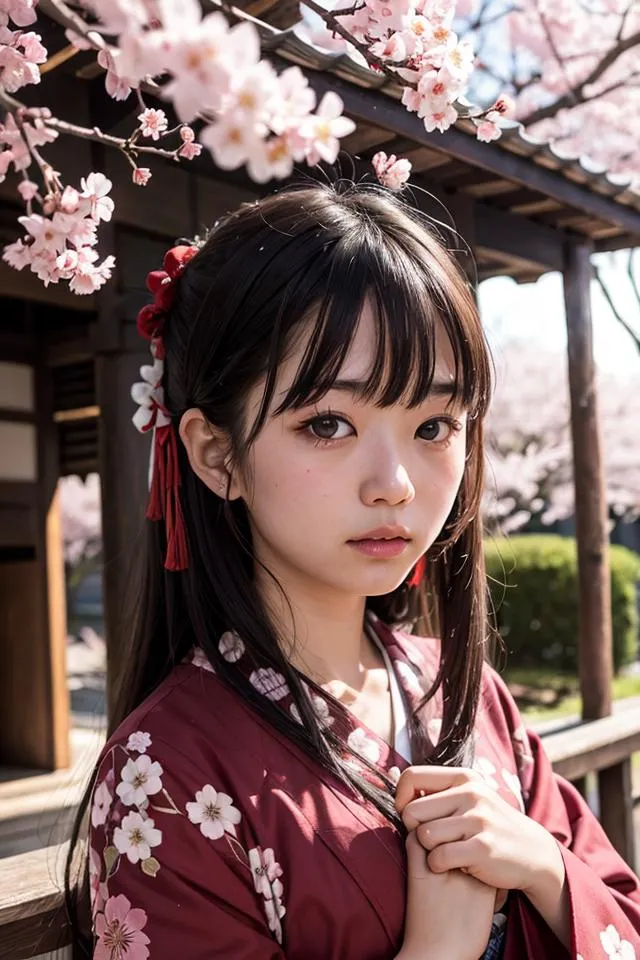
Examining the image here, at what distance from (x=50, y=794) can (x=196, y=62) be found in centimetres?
451

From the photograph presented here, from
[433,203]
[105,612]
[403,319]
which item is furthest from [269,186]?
[403,319]

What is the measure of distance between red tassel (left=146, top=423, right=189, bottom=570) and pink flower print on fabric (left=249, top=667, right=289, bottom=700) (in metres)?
0.24

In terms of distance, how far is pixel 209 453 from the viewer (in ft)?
5.77

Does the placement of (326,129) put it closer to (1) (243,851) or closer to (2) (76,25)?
(2) (76,25)

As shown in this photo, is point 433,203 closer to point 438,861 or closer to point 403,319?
point 403,319

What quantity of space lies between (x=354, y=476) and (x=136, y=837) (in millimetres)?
650

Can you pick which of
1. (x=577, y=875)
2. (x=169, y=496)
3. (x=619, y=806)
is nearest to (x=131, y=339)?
(x=169, y=496)

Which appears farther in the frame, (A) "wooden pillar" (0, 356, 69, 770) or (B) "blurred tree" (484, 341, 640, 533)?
(B) "blurred tree" (484, 341, 640, 533)

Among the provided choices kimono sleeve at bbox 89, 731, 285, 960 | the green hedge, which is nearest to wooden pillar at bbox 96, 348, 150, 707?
kimono sleeve at bbox 89, 731, 285, 960

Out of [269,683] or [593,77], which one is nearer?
[269,683]

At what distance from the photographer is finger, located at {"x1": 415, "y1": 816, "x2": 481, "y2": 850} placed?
5.13 feet

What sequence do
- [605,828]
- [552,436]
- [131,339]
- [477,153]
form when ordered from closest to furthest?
1. [477,153]
2. [131,339]
3. [605,828]
4. [552,436]

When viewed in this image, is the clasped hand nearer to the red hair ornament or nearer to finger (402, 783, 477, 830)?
finger (402, 783, 477, 830)

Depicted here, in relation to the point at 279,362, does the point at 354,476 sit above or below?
below
